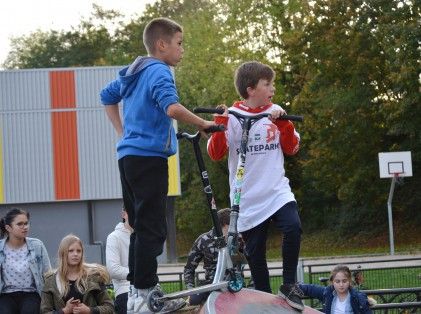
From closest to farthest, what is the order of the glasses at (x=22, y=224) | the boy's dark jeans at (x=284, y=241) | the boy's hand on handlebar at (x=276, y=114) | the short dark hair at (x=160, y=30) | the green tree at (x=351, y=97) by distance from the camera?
the short dark hair at (x=160, y=30) < the boy's hand on handlebar at (x=276, y=114) < the boy's dark jeans at (x=284, y=241) < the glasses at (x=22, y=224) < the green tree at (x=351, y=97)

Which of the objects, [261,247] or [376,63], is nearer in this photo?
[261,247]

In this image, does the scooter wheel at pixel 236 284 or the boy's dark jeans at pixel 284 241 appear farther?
the boy's dark jeans at pixel 284 241

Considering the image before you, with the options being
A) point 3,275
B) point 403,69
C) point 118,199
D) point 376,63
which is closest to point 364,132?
point 376,63

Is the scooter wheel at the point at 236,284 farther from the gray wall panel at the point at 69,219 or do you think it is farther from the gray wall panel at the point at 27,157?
the gray wall panel at the point at 27,157

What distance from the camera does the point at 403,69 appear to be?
47344mm

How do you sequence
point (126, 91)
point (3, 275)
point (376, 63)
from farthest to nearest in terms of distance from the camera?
point (376, 63) → point (3, 275) → point (126, 91)

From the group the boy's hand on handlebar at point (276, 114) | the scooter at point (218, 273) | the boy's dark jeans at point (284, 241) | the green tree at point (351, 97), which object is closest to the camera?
the scooter at point (218, 273)

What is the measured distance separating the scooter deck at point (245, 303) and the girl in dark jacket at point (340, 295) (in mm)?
2712

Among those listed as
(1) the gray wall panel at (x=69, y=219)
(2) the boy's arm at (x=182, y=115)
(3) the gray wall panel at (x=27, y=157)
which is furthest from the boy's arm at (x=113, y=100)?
(3) the gray wall panel at (x=27, y=157)

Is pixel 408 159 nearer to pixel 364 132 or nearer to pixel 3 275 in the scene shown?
pixel 364 132

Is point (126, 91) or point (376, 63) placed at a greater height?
point (376, 63)

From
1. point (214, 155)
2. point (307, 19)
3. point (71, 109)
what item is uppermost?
point (307, 19)

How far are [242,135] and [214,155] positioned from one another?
341 millimetres

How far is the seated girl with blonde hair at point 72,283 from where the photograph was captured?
1031cm
